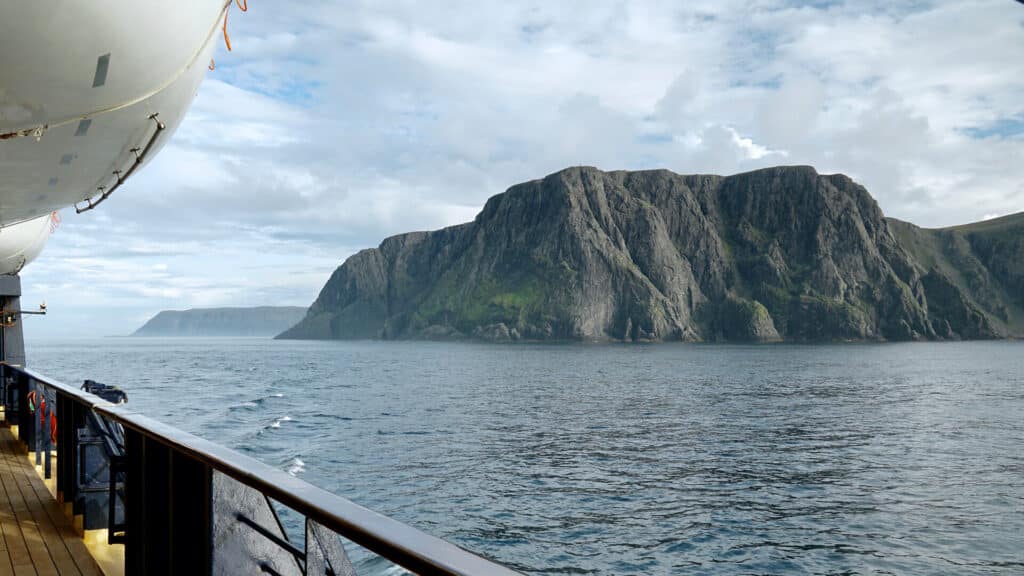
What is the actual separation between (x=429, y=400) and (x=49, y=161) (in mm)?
46275

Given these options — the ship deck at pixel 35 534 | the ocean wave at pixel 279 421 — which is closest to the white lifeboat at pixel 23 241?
the ship deck at pixel 35 534

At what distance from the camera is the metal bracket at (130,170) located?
6.08 metres

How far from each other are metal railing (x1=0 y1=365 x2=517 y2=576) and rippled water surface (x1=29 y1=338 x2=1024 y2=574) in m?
12.6

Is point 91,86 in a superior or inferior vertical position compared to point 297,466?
superior

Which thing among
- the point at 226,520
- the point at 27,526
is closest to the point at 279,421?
the point at 27,526

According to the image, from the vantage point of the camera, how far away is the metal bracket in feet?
19.9

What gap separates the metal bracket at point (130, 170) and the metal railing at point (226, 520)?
7.12 ft

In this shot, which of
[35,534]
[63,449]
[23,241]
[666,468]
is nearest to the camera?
[35,534]

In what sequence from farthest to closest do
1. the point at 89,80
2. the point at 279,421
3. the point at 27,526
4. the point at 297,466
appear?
1. the point at 279,421
2. the point at 297,466
3. the point at 27,526
4. the point at 89,80

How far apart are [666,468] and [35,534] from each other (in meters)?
22.8

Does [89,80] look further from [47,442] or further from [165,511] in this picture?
[47,442]

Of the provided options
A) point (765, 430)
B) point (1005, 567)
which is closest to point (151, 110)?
point (1005, 567)

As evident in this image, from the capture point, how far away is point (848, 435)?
3581 cm

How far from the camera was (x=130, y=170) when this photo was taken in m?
6.56
